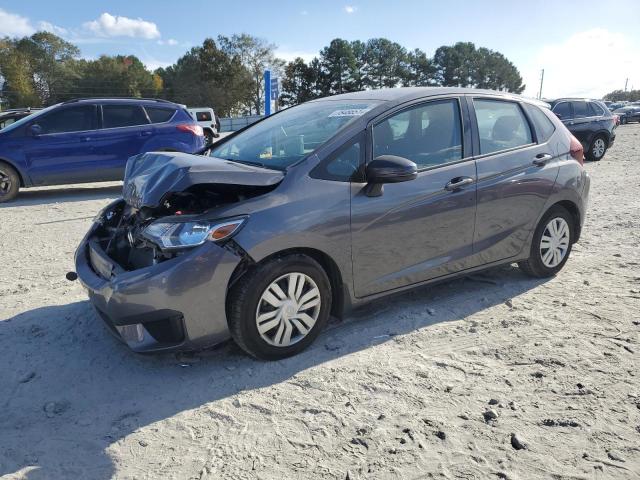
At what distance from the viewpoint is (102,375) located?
3.26 meters

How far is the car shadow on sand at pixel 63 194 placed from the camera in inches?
365

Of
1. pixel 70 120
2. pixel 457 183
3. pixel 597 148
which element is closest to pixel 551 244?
pixel 457 183

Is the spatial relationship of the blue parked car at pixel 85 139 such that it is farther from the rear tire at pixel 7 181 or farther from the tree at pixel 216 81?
the tree at pixel 216 81

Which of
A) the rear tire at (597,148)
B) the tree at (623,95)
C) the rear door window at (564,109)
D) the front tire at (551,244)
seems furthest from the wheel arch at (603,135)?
the tree at (623,95)

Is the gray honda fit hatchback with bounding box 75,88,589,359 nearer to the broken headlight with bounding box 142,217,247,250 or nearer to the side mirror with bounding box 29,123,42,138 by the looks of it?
the broken headlight with bounding box 142,217,247,250

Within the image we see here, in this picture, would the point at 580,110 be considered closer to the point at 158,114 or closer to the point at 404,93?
the point at 158,114

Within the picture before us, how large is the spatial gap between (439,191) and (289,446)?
2142mm

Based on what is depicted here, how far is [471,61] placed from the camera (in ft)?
340

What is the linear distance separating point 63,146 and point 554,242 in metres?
8.23

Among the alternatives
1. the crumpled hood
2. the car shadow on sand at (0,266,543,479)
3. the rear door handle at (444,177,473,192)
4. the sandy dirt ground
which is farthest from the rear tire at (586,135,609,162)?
the crumpled hood

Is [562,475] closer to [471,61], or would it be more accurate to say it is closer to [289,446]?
[289,446]

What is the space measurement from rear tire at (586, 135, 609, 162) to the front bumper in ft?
48.7

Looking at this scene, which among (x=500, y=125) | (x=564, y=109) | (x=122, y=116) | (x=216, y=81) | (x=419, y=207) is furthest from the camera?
(x=216, y=81)

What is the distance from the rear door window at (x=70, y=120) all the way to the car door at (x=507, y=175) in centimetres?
766
